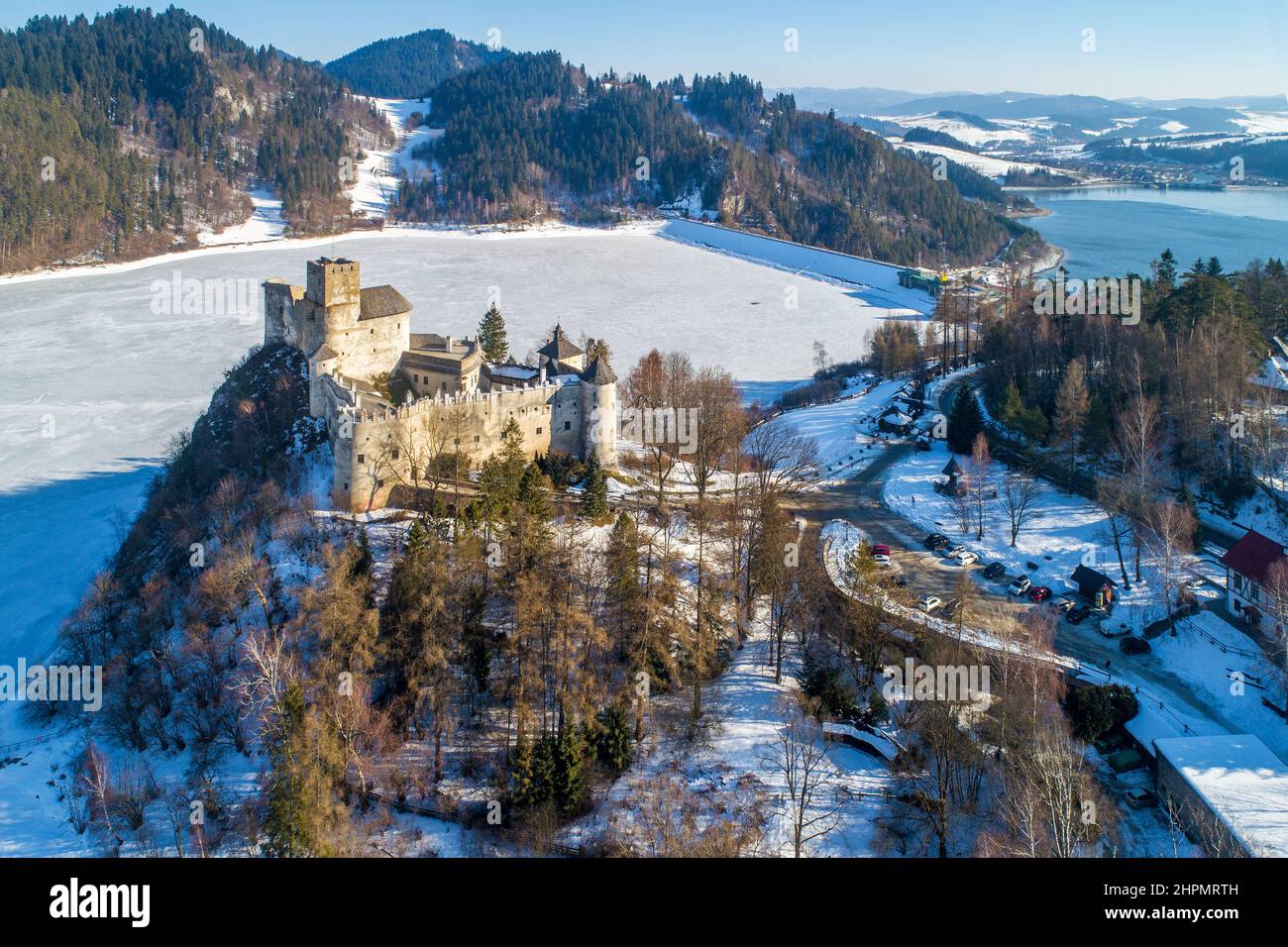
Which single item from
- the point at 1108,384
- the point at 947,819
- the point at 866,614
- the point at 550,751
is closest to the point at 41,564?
the point at 550,751

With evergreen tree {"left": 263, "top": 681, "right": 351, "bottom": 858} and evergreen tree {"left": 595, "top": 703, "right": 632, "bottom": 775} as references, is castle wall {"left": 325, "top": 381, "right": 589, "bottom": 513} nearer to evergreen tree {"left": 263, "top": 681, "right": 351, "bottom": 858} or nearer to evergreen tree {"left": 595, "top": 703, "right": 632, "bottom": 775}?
evergreen tree {"left": 263, "top": 681, "right": 351, "bottom": 858}

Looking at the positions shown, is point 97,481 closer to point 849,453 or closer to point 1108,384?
point 849,453

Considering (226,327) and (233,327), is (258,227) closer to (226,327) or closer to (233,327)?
(226,327)

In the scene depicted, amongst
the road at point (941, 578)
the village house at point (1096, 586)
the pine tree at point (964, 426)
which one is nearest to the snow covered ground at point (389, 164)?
the pine tree at point (964, 426)

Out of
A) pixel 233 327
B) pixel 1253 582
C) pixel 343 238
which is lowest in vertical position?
pixel 1253 582

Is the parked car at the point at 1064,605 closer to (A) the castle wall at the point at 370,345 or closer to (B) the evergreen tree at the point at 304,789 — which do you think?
(B) the evergreen tree at the point at 304,789

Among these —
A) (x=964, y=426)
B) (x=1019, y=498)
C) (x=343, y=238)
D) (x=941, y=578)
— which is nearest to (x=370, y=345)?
(x=941, y=578)
